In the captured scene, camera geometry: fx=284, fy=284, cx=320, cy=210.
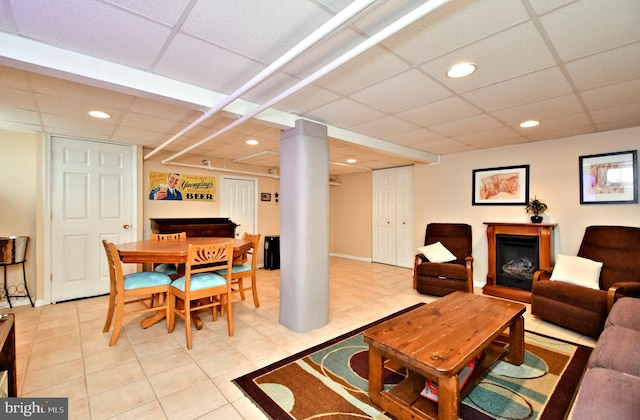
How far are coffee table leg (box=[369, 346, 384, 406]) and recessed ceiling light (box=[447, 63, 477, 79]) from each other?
1.98 meters

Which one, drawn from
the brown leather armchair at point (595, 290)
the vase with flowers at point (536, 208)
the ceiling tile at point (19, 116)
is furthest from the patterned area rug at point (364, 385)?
the ceiling tile at point (19, 116)

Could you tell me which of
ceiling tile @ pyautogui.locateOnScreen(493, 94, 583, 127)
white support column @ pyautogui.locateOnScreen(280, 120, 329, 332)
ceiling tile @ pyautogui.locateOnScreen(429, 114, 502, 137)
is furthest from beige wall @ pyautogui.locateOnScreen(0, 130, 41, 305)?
ceiling tile @ pyautogui.locateOnScreen(493, 94, 583, 127)

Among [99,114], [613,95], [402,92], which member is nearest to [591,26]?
[402,92]

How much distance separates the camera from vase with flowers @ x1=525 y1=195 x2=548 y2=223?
3.97m

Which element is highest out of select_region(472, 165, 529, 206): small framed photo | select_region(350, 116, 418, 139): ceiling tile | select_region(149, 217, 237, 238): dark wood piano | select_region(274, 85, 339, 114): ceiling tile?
select_region(350, 116, 418, 139): ceiling tile

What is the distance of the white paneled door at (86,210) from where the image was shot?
3816mm

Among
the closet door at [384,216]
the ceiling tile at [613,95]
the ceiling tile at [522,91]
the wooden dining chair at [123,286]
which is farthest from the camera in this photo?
the closet door at [384,216]

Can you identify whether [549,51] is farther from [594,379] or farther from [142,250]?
[142,250]

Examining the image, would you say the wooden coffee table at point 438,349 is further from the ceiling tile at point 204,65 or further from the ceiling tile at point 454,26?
the ceiling tile at point 204,65

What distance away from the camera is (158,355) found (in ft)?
7.91

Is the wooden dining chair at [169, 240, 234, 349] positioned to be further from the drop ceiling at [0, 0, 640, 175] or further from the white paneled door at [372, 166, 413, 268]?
the white paneled door at [372, 166, 413, 268]

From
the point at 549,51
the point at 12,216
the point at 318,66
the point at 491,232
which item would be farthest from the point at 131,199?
the point at 491,232

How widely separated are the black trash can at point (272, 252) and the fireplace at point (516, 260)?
393 centimetres

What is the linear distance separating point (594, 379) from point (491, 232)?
10.3ft
